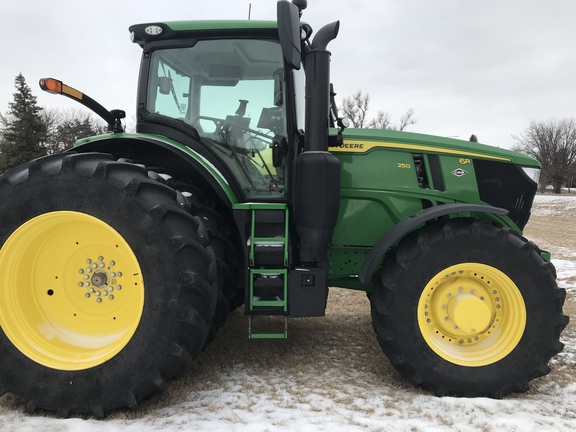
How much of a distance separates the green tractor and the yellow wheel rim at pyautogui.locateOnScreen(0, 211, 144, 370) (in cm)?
1

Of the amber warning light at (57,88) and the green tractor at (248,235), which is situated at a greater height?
the amber warning light at (57,88)

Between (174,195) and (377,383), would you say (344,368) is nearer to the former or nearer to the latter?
(377,383)

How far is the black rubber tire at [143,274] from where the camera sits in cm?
229

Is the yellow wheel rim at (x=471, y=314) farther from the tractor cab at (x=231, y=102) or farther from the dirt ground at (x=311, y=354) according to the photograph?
the tractor cab at (x=231, y=102)

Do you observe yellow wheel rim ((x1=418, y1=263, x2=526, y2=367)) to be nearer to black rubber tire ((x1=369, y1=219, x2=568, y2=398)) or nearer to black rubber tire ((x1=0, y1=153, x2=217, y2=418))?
black rubber tire ((x1=369, y1=219, x2=568, y2=398))

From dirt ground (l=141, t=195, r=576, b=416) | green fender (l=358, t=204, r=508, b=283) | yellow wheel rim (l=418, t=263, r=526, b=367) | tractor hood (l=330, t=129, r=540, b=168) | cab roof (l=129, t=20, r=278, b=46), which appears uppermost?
cab roof (l=129, t=20, r=278, b=46)

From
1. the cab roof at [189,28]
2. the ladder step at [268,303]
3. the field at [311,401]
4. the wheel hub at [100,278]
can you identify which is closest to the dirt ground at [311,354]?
the field at [311,401]

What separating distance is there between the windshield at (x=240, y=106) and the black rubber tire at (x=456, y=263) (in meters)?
1.03

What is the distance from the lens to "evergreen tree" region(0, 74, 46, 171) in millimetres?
31750

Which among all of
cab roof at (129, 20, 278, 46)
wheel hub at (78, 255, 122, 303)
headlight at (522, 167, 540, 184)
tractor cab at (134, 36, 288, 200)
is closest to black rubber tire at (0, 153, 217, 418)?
wheel hub at (78, 255, 122, 303)

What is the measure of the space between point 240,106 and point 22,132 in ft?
117

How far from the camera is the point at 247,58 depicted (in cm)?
297

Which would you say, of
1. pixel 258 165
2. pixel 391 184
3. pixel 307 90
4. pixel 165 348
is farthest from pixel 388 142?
pixel 165 348

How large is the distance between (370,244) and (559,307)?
47.7 inches
